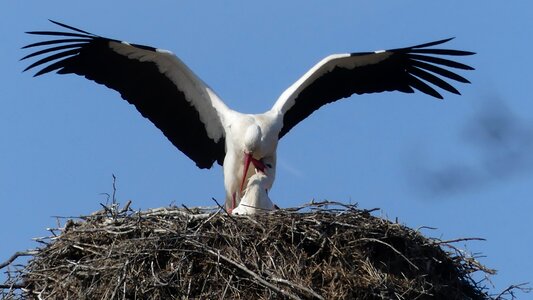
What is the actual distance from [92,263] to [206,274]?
2.42 ft

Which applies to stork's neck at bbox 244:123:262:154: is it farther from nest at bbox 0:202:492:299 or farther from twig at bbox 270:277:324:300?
twig at bbox 270:277:324:300

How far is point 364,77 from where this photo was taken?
469 inches

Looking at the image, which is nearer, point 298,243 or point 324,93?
point 298,243

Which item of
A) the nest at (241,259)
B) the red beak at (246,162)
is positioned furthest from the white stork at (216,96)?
the nest at (241,259)

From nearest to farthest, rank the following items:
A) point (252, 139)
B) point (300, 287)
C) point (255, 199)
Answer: point (300, 287) < point (255, 199) < point (252, 139)

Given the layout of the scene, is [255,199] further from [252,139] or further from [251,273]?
[251,273]

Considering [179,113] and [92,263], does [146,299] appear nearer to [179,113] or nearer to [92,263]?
[92,263]

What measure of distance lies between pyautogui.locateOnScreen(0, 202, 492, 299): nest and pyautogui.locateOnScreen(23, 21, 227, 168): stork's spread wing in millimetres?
2039

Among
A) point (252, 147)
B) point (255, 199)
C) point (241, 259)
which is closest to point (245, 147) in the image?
point (252, 147)

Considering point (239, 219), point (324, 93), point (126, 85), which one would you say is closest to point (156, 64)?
point (126, 85)

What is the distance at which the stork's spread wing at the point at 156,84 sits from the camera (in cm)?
1114

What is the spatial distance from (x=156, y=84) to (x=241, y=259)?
9.81 feet

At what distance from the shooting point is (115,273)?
341 inches

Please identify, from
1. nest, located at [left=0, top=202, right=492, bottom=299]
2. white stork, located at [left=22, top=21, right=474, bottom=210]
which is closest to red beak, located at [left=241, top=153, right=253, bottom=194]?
white stork, located at [left=22, top=21, right=474, bottom=210]
